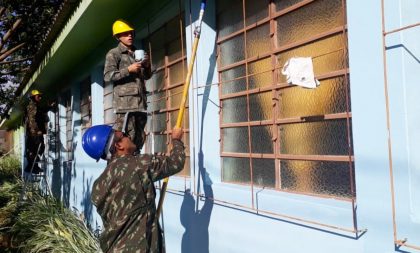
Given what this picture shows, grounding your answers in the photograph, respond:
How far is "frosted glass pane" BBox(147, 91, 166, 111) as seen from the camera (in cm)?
530

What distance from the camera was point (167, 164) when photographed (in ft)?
10.1

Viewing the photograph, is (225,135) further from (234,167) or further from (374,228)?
(374,228)

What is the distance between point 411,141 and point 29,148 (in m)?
A: 9.74

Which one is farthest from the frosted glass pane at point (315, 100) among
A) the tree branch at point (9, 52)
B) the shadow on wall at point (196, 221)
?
the tree branch at point (9, 52)

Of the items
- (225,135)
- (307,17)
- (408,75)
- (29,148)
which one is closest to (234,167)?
(225,135)

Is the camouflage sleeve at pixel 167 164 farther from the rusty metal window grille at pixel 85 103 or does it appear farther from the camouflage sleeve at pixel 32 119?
the camouflage sleeve at pixel 32 119

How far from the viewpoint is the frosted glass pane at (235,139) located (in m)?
3.63

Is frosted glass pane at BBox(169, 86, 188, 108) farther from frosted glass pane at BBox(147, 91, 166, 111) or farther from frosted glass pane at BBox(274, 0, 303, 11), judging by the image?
frosted glass pane at BBox(274, 0, 303, 11)

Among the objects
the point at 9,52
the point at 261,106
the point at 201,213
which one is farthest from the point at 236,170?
the point at 9,52

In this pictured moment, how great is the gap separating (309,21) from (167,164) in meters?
1.33

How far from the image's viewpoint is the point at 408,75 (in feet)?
6.83

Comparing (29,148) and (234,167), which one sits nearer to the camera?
(234,167)

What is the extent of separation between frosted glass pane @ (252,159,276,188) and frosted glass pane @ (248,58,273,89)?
577 millimetres

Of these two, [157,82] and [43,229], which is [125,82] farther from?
[43,229]
